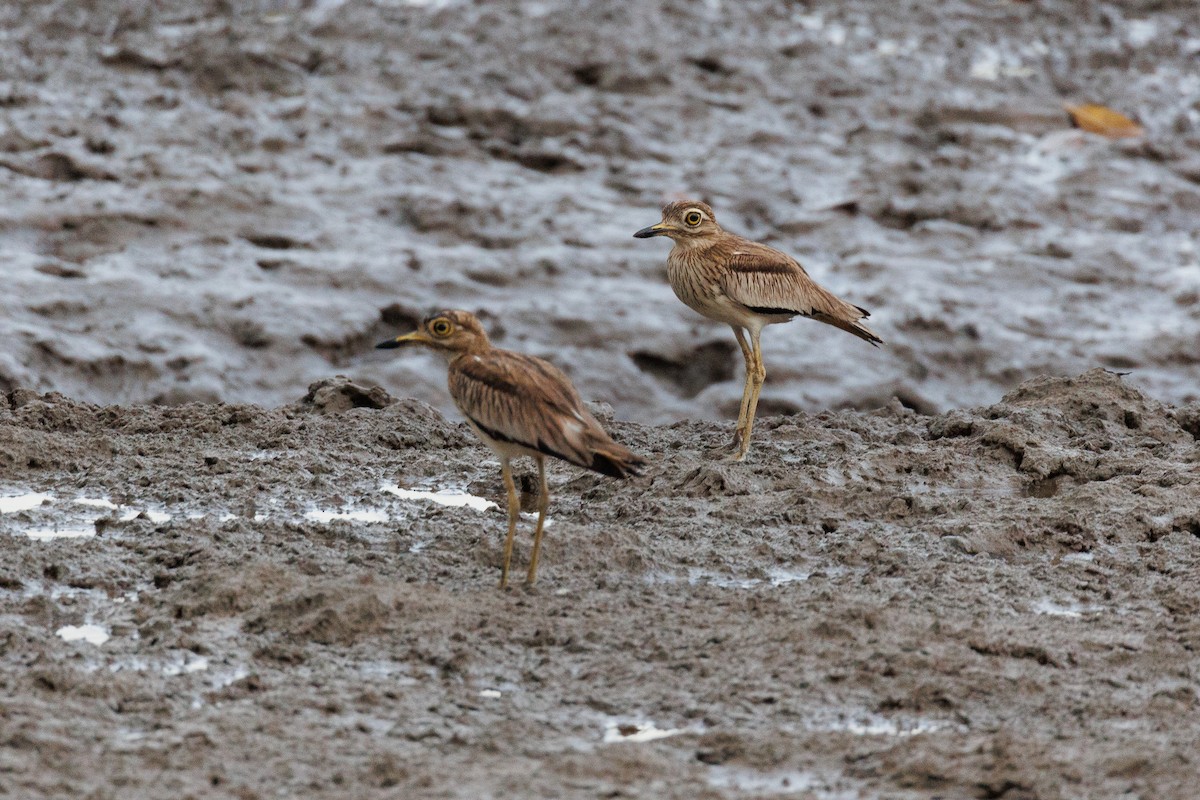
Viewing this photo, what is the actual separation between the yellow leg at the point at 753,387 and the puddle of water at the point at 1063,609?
201 centimetres

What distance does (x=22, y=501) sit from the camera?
20.5 ft

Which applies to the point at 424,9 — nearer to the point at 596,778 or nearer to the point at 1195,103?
the point at 1195,103

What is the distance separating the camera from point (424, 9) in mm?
13867

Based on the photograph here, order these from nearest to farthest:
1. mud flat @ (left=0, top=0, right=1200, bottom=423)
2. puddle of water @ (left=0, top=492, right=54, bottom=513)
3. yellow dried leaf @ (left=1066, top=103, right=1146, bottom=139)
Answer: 1. puddle of water @ (left=0, top=492, right=54, bottom=513)
2. mud flat @ (left=0, top=0, right=1200, bottom=423)
3. yellow dried leaf @ (left=1066, top=103, right=1146, bottom=139)

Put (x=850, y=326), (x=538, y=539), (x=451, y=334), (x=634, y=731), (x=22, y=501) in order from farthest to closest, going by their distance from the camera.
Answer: (x=850, y=326) → (x=22, y=501) → (x=451, y=334) → (x=538, y=539) → (x=634, y=731)

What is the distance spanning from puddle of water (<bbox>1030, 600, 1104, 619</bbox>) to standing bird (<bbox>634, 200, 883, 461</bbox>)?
83.6 inches

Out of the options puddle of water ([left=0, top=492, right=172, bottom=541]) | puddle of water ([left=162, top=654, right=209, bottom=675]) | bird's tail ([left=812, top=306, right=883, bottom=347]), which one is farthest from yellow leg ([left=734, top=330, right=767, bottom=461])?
puddle of water ([left=162, top=654, right=209, bottom=675])

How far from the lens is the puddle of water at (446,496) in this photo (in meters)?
6.62

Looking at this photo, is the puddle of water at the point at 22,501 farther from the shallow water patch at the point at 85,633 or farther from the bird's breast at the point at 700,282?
the bird's breast at the point at 700,282

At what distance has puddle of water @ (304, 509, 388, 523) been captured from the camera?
20.6ft

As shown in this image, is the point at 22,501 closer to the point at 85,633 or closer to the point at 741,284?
the point at 85,633

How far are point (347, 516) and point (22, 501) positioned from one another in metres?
1.21

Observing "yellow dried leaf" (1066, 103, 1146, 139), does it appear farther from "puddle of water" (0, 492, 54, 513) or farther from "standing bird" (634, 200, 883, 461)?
"puddle of water" (0, 492, 54, 513)

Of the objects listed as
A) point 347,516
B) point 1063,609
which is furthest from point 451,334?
point 1063,609
